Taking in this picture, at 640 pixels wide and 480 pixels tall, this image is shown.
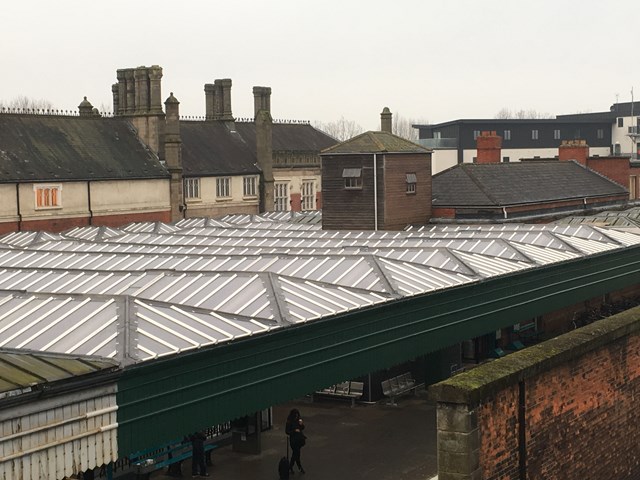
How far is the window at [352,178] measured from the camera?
47312 mm

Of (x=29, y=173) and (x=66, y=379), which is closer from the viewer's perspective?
(x=66, y=379)

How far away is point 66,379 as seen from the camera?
47.2 feet

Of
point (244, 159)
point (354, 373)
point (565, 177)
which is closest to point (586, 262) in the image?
point (354, 373)

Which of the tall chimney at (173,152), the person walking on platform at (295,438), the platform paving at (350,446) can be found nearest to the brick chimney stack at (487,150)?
the tall chimney at (173,152)

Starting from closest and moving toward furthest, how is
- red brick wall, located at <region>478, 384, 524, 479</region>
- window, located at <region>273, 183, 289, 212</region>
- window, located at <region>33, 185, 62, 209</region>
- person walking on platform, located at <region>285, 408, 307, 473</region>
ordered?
red brick wall, located at <region>478, 384, 524, 479</region> → person walking on platform, located at <region>285, 408, 307, 473</region> → window, located at <region>33, 185, 62, 209</region> → window, located at <region>273, 183, 289, 212</region>

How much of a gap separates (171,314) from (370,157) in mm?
29553

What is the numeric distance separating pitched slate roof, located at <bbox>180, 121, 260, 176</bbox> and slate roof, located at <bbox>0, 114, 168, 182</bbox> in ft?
16.2

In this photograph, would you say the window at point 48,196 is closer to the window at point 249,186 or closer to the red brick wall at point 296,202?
the window at point 249,186

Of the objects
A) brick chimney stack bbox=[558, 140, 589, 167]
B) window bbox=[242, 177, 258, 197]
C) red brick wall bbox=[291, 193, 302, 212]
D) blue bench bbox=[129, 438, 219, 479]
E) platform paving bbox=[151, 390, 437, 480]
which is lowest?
platform paving bbox=[151, 390, 437, 480]

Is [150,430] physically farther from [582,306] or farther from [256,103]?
[256,103]

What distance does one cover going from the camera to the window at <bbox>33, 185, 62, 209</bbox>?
52000mm

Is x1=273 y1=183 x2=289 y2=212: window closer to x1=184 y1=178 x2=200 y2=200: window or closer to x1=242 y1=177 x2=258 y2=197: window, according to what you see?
x1=242 y1=177 x2=258 y2=197: window

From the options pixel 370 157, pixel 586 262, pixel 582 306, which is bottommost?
pixel 582 306

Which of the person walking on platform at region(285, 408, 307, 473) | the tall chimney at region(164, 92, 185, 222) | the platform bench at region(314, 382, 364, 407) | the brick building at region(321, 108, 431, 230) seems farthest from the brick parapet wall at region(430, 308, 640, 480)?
the tall chimney at region(164, 92, 185, 222)
